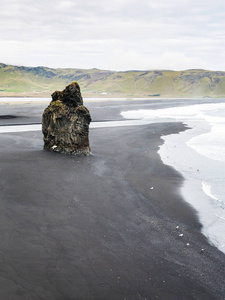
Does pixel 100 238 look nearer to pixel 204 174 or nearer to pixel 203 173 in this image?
pixel 204 174

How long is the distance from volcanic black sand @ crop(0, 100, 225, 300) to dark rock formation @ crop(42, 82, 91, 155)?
Result: 4462 millimetres

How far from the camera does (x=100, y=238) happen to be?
1032 centimetres

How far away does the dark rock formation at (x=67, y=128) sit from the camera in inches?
913

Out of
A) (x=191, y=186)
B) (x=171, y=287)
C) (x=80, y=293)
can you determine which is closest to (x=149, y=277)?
(x=171, y=287)

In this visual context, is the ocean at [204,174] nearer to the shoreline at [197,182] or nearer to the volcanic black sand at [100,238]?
the shoreline at [197,182]

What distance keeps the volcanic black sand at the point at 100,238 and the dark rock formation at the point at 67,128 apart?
14.6 ft

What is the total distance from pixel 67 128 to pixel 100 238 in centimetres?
1436

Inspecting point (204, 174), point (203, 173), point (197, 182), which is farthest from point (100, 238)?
point (203, 173)

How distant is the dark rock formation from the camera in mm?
23197

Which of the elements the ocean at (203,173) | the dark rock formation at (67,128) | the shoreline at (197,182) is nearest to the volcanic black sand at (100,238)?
the shoreline at (197,182)

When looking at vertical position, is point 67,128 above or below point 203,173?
above

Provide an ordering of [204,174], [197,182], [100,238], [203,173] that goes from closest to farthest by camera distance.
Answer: [100,238] → [197,182] → [204,174] → [203,173]

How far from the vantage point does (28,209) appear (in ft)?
39.9

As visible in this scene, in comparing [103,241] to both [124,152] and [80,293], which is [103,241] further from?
[124,152]
